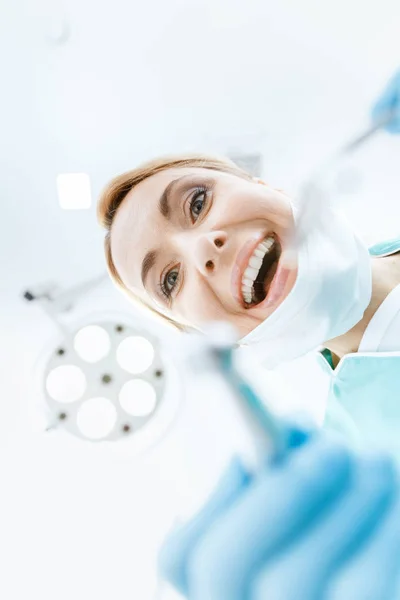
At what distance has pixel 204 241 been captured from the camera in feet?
2.18

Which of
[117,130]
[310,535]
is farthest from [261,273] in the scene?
[117,130]

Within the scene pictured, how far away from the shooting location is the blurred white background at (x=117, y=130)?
92 centimetres

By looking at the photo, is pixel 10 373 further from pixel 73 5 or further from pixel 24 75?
pixel 73 5

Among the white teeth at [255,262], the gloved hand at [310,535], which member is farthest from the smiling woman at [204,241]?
the gloved hand at [310,535]

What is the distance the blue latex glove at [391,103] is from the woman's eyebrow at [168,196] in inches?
11.6

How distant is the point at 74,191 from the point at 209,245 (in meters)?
0.42

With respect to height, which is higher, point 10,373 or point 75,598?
point 10,373

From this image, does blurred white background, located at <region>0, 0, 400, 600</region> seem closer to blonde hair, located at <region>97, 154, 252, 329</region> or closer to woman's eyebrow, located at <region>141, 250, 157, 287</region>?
blonde hair, located at <region>97, 154, 252, 329</region>

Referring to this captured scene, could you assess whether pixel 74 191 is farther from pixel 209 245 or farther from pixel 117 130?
pixel 209 245

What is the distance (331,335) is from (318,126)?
17.9 inches

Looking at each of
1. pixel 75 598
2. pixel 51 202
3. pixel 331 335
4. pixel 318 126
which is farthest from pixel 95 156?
pixel 75 598

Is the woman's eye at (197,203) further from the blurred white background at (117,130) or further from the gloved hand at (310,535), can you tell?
the gloved hand at (310,535)

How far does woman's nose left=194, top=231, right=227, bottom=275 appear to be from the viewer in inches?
25.9

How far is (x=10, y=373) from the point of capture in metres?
0.94
